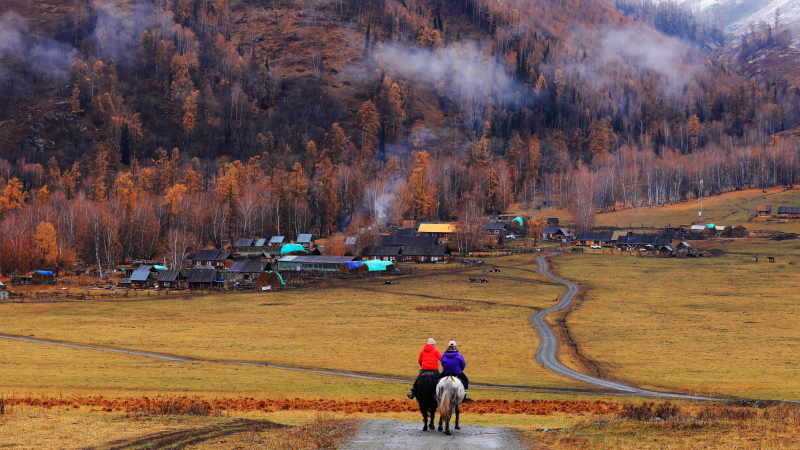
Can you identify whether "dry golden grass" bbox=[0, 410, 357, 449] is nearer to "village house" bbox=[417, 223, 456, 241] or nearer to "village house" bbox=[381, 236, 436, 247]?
"village house" bbox=[381, 236, 436, 247]

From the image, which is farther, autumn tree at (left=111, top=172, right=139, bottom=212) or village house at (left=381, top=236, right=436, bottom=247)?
autumn tree at (left=111, top=172, right=139, bottom=212)

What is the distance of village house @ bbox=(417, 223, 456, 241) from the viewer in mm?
171312

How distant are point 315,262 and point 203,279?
90.7 ft

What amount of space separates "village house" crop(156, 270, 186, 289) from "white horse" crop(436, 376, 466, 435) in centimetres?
10083

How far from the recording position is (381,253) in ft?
479

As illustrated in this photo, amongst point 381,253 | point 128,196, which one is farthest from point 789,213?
point 128,196

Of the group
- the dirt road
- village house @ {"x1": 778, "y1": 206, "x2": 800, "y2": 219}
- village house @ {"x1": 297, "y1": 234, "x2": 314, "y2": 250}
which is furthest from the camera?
village house @ {"x1": 778, "y1": 206, "x2": 800, "y2": 219}

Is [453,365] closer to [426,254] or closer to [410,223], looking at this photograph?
[426,254]

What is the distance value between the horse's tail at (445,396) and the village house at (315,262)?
112 meters

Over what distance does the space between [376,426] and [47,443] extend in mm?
10659

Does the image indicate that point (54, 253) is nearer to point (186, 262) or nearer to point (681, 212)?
point (186, 262)

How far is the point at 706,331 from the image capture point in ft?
216

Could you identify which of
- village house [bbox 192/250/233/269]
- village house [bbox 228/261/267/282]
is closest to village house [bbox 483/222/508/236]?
village house [bbox 192/250/233/269]

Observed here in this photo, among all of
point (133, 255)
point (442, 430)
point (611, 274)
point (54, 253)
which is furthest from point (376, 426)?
point (133, 255)
